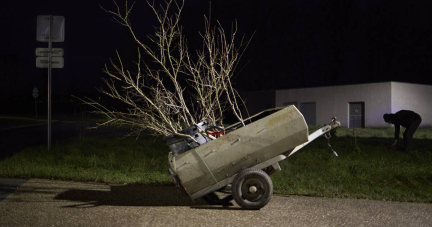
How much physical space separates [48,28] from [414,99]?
24737 millimetres

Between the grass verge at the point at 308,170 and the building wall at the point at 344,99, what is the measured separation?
17202 mm

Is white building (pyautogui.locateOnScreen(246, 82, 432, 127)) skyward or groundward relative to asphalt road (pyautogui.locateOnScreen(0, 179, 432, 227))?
skyward

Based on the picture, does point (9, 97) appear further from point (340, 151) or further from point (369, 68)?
point (340, 151)

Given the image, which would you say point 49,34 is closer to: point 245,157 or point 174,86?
point 174,86

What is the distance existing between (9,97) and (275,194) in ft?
190

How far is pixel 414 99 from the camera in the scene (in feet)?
90.8

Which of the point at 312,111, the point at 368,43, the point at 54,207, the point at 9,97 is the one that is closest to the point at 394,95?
the point at 312,111

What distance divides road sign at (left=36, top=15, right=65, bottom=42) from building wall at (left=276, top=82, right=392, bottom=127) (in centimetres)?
2232

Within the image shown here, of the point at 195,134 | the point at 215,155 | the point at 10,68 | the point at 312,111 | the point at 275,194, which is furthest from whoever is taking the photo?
the point at 10,68

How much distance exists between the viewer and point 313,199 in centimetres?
613

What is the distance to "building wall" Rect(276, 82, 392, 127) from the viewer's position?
1076 inches

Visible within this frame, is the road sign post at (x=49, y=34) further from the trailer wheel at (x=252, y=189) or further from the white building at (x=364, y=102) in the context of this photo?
the white building at (x=364, y=102)

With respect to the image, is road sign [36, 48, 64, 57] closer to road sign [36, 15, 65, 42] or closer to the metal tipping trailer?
road sign [36, 15, 65, 42]

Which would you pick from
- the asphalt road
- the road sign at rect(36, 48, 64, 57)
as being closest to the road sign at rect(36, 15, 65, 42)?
the road sign at rect(36, 48, 64, 57)
